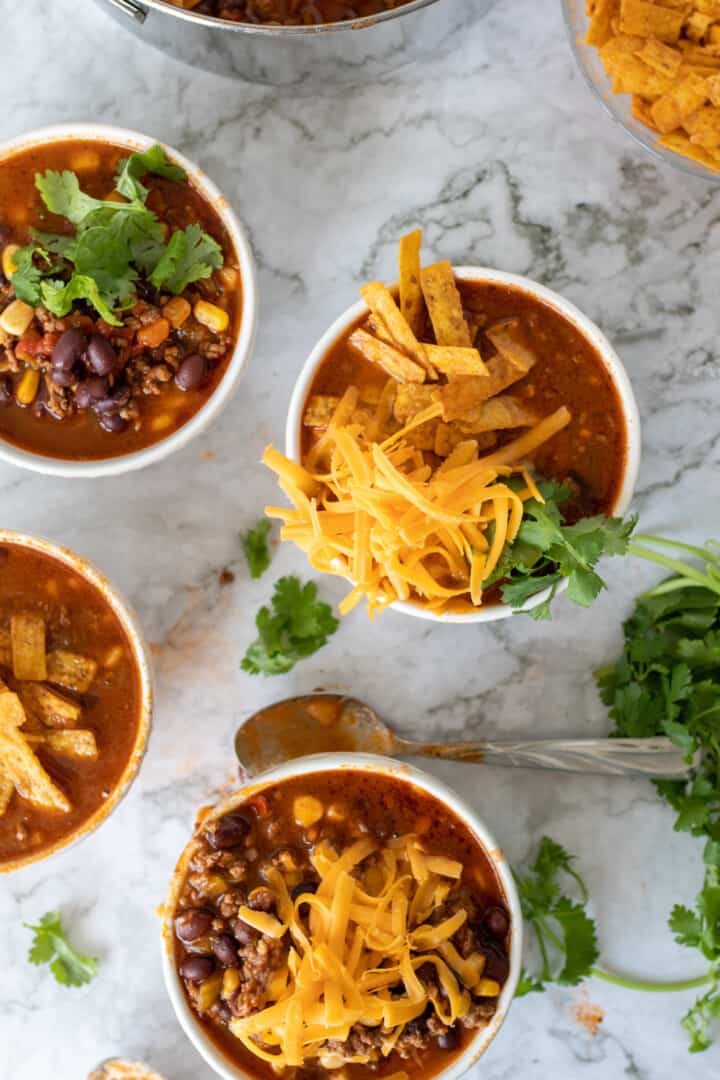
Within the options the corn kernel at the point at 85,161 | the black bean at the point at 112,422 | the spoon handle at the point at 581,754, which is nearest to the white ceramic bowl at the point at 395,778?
the spoon handle at the point at 581,754

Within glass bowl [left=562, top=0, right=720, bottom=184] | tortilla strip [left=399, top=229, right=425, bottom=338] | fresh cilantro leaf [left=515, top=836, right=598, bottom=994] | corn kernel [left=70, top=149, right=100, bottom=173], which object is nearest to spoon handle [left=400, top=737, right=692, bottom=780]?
fresh cilantro leaf [left=515, top=836, right=598, bottom=994]

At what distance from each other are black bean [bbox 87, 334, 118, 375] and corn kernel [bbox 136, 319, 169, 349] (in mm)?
70

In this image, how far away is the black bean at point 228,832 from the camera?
2.35m

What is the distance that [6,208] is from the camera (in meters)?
2.41

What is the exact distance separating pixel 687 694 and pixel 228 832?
104 cm

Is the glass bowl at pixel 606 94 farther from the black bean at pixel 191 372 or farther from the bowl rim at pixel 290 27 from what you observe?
the black bean at pixel 191 372

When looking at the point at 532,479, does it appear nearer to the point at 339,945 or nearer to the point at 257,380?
the point at 257,380

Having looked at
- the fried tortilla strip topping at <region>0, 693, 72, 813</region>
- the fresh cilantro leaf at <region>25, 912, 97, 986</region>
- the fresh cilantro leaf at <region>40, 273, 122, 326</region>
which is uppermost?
the fresh cilantro leaf at <region>40, 273, 122, 326</region>

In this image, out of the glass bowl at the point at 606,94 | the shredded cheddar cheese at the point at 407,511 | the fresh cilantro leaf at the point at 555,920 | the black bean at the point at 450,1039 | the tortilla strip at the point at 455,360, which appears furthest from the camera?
the fresh cilantro leaf at the point at 555,920

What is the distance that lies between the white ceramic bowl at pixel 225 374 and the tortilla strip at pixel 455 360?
417 millimetres

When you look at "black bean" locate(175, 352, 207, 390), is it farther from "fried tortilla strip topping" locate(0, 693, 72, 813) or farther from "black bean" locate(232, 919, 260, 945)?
"black bean" locate(232, 919, 260, 945)

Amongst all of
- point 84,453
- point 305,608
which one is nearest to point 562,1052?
point 305,608

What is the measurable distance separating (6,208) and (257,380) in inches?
26.0

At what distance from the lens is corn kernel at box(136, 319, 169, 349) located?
7.71 feet
